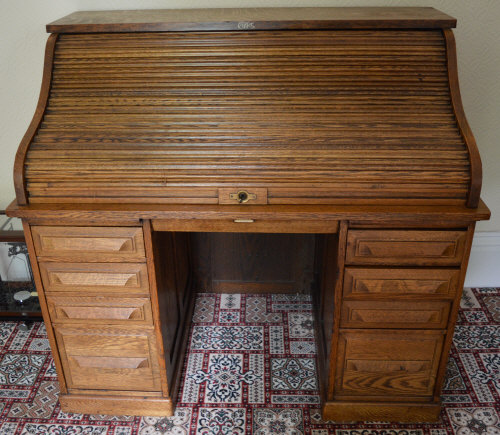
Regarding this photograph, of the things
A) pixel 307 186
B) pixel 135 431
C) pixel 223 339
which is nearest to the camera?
pixel 307 186

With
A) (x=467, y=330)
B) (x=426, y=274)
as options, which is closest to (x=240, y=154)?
(x=426, y=274)

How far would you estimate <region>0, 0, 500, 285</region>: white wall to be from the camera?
7.01 feet

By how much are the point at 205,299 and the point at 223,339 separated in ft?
1.03

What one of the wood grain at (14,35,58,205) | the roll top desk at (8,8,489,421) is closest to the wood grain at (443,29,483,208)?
the roll top desk at (8,8,489,421)

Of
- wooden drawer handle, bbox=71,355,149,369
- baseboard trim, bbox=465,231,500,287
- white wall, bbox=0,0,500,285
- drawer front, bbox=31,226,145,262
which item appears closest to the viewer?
drawer front, bbox=31,226,145,262

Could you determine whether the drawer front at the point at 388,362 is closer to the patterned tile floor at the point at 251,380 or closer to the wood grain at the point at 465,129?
the patterned tile floor at the point at 251,380

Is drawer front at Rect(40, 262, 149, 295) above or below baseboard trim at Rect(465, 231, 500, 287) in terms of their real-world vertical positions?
above

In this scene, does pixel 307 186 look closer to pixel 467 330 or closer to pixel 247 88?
pixel 247 88

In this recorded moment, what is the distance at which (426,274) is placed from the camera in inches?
68.4

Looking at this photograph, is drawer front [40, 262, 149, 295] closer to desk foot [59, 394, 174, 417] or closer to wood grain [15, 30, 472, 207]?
wood grain [15, 30, 472, 207]

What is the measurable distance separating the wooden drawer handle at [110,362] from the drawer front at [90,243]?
431 millimetres

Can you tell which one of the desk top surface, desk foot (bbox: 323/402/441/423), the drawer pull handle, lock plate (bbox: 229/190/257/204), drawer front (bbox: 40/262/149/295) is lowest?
desk foot (bbox: 323/402/441/423)

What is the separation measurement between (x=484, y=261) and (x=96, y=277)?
198 cm

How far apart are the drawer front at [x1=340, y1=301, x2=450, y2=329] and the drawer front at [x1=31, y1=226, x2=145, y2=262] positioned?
75 centimetres
